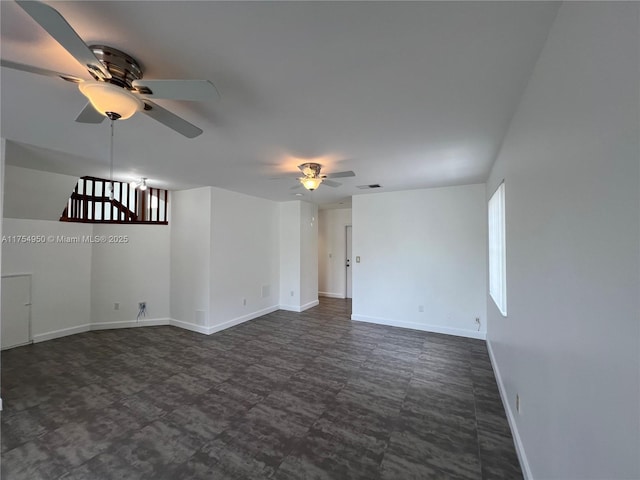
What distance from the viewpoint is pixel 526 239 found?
164cm

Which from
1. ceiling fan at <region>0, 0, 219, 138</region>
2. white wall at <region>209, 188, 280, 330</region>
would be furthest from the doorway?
ceiling fan at <region>0, 0, 219, 138</region>

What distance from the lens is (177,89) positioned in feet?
4.14

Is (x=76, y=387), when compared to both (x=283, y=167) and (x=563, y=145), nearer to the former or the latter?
(x=283, y=167)

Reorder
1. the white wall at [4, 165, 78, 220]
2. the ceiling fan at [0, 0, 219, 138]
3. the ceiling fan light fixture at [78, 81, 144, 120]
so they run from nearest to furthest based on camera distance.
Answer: the ceiling fan at [0, 0, 219, 138], the ceiling fan light fixture at [78, 81, 144, 120], the white wall at [4, 165, 78, 220]

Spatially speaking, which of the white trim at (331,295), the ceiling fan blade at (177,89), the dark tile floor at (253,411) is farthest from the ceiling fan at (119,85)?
the white trim at (331,295)

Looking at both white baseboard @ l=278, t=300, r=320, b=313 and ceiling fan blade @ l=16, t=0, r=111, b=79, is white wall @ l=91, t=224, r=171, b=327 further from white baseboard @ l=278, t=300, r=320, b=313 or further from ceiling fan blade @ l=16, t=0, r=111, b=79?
ceiling fan blade @ l=16, t=0, r=111, b=79

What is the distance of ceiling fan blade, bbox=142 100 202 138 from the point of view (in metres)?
1.48

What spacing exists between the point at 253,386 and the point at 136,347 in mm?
2366

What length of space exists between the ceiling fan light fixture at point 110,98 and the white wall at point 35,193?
3513 millimetres

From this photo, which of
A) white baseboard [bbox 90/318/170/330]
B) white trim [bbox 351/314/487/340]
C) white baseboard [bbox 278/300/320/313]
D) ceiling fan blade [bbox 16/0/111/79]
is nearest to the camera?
ceiling fan blade [bbox 16/0/111/79]

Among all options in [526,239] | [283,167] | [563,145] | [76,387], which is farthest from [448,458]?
[76,387]

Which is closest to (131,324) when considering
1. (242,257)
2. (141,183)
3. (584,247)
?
(242,257)

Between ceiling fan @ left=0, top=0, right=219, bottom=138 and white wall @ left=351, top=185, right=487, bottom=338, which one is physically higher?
ceiling fan @ left=0, top=0, right=219, bottom=138

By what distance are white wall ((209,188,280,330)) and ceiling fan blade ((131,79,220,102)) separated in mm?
3369
